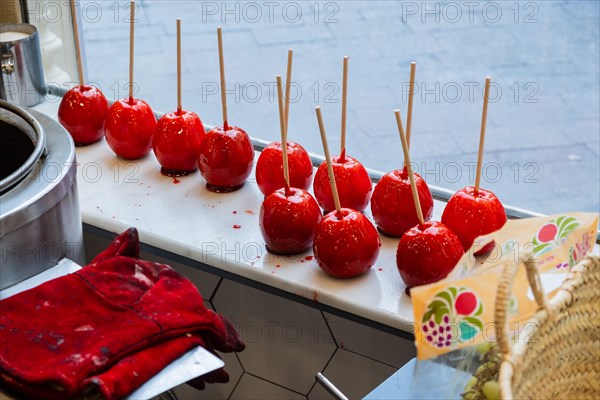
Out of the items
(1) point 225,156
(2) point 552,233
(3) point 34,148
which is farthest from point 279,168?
(2) point 552,233

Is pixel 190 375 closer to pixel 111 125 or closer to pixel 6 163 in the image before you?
pixel 6 163

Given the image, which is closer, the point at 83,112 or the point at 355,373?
the point at 355,373

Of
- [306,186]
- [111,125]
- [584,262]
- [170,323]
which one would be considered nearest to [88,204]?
[111,125]

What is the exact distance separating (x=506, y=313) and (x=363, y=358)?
0.71m

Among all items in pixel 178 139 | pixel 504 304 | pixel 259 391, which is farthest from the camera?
pixel 259 391

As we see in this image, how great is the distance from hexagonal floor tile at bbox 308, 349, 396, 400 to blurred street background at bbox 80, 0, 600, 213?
567 millimetres

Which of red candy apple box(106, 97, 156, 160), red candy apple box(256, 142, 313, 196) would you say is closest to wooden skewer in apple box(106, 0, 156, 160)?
red candy apple box(106, 97, 156, 160)

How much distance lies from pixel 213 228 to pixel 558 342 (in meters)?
0.73

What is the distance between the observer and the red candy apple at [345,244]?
1411 millimetres

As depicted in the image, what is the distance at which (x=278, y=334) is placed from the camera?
170cm

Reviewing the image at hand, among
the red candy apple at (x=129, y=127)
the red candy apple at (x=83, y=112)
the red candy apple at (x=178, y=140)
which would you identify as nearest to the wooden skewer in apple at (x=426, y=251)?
the red candy apple at (x=178, y=140)

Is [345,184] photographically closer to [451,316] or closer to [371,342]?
[371,342]

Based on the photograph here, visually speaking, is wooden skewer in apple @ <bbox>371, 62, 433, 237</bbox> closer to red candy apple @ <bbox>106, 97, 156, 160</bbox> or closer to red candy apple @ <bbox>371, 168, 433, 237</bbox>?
red candy apple @ <bbox>371, 168, 433, 237</bbox>

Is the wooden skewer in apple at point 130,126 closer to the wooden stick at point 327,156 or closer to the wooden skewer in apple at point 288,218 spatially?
the wooden skewer in apple at point 288,218
